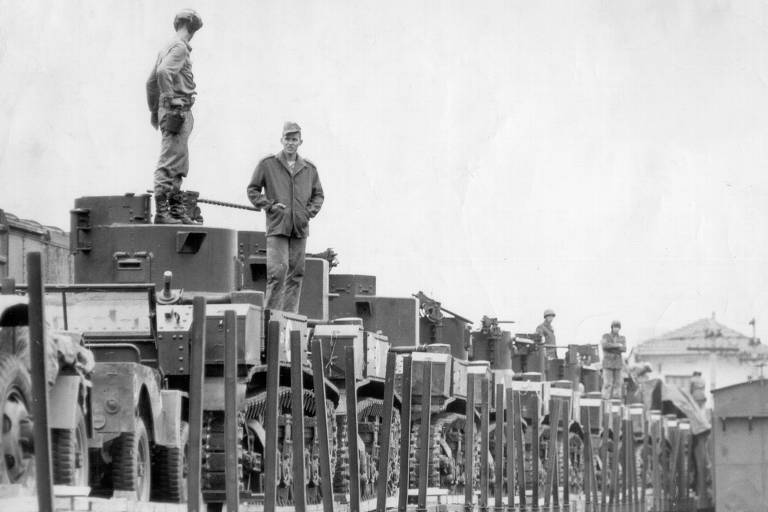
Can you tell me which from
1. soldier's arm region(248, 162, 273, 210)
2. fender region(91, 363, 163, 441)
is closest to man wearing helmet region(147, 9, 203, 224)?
soldier's arm region(248, 162, 273, 210)

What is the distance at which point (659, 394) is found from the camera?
60.2 m

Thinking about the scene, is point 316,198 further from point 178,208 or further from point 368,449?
point 368,449

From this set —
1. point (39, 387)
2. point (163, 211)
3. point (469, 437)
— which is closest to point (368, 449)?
point (469, 437)

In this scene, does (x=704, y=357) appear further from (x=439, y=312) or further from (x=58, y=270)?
(x=58, y=270)

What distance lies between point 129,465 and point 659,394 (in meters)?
43.8

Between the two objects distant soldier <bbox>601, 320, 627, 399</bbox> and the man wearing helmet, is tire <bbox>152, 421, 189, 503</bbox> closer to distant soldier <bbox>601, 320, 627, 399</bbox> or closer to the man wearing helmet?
the man wearing helmet

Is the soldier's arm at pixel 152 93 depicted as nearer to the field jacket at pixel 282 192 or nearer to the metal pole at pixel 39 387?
the field jacket at pixel 282 192

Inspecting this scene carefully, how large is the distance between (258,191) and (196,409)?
591 cm

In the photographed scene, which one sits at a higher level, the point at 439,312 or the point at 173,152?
the point at 173,152

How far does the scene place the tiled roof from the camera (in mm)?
90625

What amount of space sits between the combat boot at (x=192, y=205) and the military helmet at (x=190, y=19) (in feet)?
6.23

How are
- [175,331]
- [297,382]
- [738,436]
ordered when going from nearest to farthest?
[297,382]
[175,331]
[738,436]


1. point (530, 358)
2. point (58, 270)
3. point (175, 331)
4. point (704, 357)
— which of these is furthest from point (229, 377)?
point (704, 357)

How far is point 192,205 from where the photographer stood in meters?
22.9
